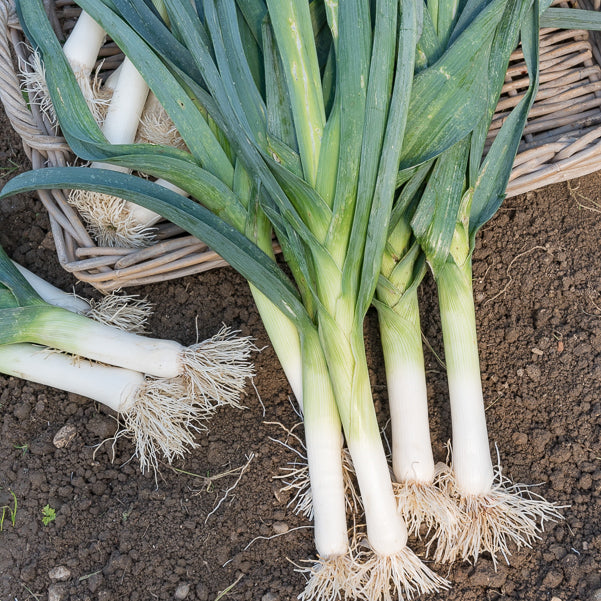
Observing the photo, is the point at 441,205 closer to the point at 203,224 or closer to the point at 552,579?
the point at 203,224

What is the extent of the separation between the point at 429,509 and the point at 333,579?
8.9 inches

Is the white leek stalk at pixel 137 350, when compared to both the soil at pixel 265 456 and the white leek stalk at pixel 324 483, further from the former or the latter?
the white leek stalk at pixel 324 483

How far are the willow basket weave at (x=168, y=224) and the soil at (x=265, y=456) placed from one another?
131 mm

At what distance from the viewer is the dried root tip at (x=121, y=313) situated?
1.53 m

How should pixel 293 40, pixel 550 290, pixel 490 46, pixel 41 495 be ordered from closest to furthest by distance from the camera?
1. pixel 293 40
2. pixel 490 46
3. pixel 41 495
4. pixel 550 290

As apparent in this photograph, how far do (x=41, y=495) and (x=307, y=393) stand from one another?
65 centimetres

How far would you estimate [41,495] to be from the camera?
A: 4.75ft

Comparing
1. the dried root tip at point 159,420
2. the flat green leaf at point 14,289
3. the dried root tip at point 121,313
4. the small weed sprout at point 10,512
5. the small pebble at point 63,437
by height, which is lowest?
the small weed sprout at point 10,512

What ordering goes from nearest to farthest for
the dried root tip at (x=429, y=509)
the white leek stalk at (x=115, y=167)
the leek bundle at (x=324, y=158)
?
the leek bundle at (x=324, y=158)
the dried root tip at (x=429, y=509)
the white leek stalk at (x=115, y=167)

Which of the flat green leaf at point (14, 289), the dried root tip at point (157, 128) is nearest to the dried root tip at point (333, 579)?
the flat green leaf at point (14, 289)

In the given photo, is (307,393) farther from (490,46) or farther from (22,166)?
(22,166)

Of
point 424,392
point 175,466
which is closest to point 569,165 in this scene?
point 424,392

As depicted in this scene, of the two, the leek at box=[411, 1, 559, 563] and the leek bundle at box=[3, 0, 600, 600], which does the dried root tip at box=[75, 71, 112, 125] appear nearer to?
the leek bundle at box=[3, 0, 600, 600]

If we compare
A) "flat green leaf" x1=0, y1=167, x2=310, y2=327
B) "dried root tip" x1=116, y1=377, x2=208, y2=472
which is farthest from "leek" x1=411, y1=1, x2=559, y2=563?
"dried root tip" x1=116, y1=377, x2=208, y2=472
